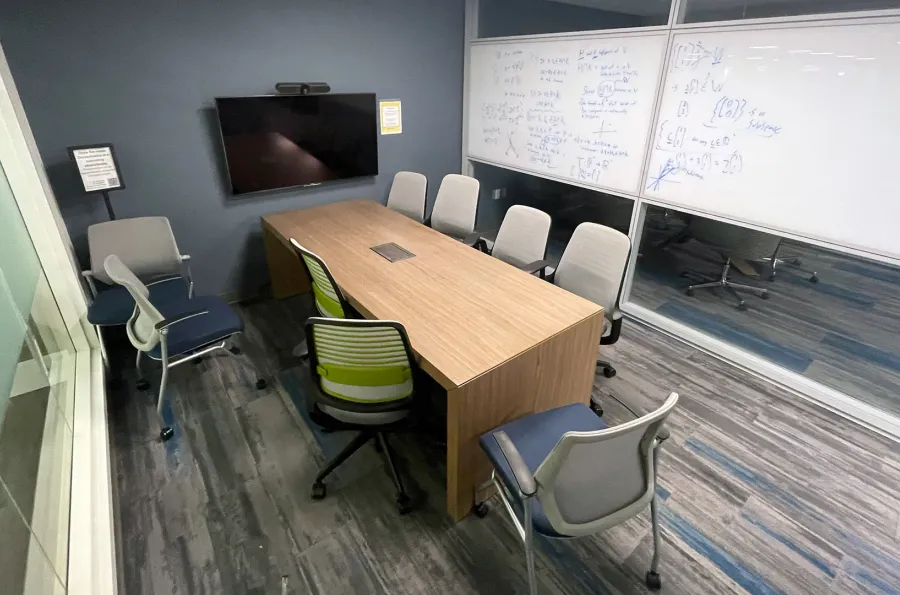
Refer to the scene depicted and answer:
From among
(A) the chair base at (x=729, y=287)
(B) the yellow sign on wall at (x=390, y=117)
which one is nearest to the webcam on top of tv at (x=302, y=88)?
(B) the yellow sign on wall at (x=390, y=117)

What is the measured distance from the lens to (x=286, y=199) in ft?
12.0


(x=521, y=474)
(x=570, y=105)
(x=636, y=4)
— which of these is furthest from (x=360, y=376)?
(x=636, y=4)

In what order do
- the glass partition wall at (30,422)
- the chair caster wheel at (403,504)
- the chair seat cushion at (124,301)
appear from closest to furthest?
the glass partition wall at (30,422), the chair caster wheel at (403,504), the chair seat cushion at (124,301)

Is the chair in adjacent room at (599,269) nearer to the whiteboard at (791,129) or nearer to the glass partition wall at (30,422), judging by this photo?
the whiteboard at (791,129)

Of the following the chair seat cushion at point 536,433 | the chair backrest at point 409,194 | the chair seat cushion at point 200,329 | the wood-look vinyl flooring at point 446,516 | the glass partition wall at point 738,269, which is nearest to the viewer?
the chair seat cushion at point 536,433

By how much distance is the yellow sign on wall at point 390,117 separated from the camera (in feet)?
12.8

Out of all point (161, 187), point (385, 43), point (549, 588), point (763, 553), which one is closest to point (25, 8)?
point (161, 187)

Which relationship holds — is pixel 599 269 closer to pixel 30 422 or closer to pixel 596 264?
pixel 596 264

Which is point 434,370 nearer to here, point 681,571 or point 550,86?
point 681,571

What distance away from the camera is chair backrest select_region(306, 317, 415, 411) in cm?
160

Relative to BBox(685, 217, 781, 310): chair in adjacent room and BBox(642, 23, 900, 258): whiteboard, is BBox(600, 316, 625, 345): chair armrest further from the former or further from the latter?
BBox(685, 217, 781, 310): chair in adjacent room

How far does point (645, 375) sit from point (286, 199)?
304 centimetres

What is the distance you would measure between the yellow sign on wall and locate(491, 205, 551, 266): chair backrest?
1699 millimetres

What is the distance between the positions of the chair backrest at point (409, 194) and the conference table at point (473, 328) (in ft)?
3.23
